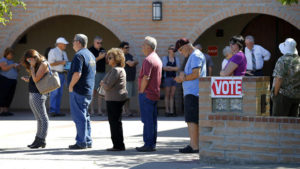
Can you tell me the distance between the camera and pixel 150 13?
1567 centimetres

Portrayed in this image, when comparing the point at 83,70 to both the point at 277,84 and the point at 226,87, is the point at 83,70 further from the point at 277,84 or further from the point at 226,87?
the point at 277,84

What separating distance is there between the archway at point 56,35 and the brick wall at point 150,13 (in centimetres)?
174

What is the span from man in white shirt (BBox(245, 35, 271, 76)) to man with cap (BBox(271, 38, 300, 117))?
4172 mm

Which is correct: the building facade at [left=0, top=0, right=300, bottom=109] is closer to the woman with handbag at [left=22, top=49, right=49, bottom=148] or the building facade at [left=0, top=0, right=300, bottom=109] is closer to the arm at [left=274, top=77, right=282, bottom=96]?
the woman with handbag at [left=22, top=49, right=49, bottom=148]

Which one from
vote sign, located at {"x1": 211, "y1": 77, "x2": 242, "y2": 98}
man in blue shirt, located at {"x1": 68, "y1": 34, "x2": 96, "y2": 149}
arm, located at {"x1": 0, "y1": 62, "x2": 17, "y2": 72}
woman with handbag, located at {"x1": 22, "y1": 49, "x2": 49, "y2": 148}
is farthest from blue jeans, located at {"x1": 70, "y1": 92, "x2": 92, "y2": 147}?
arm, located at {"x1": 0, "y1": 62, "x2": 17, "y2": 72}

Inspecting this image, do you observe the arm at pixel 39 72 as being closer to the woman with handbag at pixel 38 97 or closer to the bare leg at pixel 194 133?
the woman with handbag at pixel 38 97

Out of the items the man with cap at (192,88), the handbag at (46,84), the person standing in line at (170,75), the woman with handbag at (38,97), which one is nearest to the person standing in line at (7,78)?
the person standing in line at (170,75)

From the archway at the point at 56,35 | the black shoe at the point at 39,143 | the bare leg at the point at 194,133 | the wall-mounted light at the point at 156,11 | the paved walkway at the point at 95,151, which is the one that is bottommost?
the paved walkway at the point at 95,151

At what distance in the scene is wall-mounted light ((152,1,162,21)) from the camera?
15523 mm

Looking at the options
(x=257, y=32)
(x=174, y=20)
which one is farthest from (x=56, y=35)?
(x=257, y=32)

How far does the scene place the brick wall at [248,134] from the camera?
25.8ft

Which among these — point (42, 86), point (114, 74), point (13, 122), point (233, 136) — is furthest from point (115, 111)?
point (13, 122)

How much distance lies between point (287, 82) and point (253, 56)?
471 cm

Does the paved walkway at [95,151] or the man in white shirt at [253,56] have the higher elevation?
the man in white shirt at [253,56]
